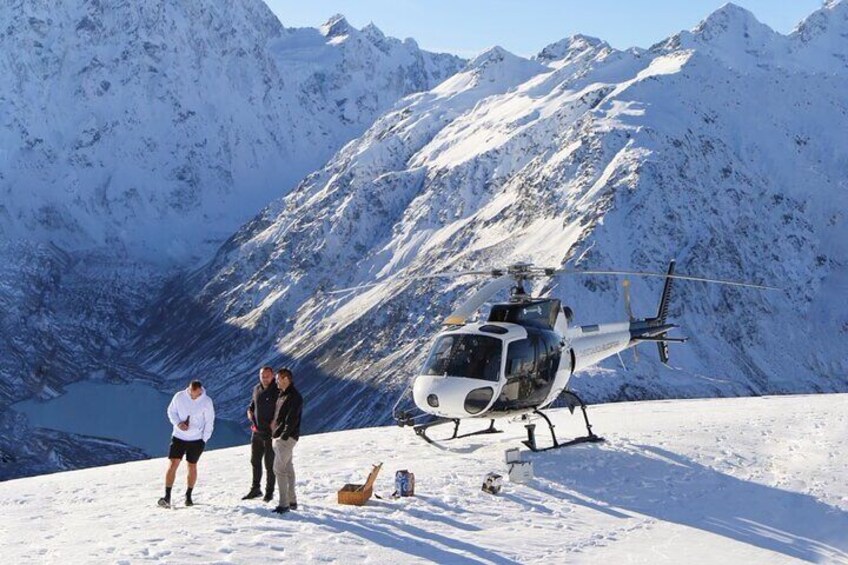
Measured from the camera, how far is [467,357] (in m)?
24.0

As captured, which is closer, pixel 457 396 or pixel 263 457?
pixel 263 457

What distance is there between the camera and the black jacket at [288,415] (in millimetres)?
18906

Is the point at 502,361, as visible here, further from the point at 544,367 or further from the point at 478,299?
the point at 544,367

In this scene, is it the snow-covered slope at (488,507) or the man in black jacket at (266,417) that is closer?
the snow-covered slope at (488,507)

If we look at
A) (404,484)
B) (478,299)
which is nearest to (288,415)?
(404,484)

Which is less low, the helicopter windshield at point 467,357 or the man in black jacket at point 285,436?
the helicopter windshield at point 467,357

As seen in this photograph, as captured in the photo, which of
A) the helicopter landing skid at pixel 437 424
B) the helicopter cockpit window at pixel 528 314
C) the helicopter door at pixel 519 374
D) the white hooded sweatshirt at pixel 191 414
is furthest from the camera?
the helicopter landing skid at pixel 437 424

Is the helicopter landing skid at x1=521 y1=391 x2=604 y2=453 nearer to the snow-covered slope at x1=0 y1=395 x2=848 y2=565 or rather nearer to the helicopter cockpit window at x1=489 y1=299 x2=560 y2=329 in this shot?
Result: the snow-covered slope at x1=0 y1=395 x2=848 y2=565

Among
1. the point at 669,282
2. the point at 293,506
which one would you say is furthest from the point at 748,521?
the point at 669,282

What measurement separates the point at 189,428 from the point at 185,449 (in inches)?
17.6

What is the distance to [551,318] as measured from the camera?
26.5m

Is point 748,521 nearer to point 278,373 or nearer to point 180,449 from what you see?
point 278,373

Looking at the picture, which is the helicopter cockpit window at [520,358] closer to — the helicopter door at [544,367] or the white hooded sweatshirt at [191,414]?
the helicopter door at [544,367]

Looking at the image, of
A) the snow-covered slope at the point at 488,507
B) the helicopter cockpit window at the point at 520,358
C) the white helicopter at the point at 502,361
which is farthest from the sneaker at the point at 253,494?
the helicopter cockpit window at the point at 520,358
